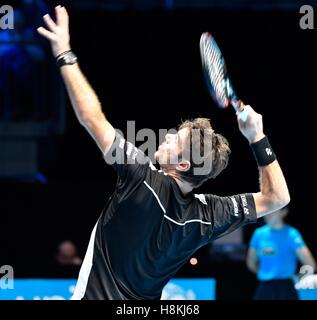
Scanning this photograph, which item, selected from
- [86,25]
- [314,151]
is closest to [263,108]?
[314,151]

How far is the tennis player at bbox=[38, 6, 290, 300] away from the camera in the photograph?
164 inches

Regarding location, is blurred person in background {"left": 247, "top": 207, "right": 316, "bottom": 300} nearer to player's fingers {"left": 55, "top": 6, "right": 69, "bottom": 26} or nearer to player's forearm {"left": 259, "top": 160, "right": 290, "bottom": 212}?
player's forearm {"left": 259, "top": 160, "right": 290, "bottom": 212}

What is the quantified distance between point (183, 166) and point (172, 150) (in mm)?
112

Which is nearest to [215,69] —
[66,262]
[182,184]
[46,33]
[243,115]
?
[243,115]

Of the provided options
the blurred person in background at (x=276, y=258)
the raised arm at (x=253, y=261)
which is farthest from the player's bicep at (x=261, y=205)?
the raised arm at (x=253, y=261)

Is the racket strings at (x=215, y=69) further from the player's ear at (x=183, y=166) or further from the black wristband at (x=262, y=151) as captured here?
the player's ear at (x=183, y=166)

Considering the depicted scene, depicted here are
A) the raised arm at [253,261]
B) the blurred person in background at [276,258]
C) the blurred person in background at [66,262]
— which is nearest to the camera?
the blurred person in background at [276,258]

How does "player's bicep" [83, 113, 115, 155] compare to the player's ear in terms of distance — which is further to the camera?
the player's ear

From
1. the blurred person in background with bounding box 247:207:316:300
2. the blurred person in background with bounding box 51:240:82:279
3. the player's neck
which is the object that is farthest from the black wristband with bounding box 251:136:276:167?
the blurred person in background with bounding box 51:240:82:279

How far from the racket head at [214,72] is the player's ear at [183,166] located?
0.62m

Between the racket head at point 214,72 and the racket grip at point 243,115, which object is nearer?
the racket grip at point 243,115

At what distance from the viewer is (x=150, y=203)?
4.32 meters

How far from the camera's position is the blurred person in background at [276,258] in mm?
8781

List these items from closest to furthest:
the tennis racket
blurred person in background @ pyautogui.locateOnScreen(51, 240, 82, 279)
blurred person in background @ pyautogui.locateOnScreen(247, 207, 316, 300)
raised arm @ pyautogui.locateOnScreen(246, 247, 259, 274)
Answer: the tennis racket → blurred person in background @ pyautogui.locateOnScreen(247, 207, 316, 300) → raised arm @ pyautogui.locateOnScreen(246, 247, 259, 274) → blurred person in background @ pyautogui.locateOnScreen(51, 240, 82, 279)
